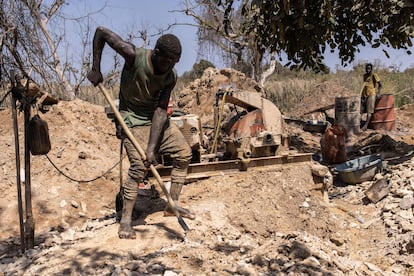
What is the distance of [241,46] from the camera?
13969mm

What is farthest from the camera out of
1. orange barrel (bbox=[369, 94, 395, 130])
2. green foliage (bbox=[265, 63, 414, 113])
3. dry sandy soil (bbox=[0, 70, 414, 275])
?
green foliage (bbox=[265, 63, 414, 113])

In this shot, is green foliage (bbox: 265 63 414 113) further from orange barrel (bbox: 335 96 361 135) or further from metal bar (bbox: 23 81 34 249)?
metal bar (bbox: 23 81 34 249)

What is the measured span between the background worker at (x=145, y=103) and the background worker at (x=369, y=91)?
8.27 m

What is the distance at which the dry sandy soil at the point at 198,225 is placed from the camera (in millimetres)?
3621

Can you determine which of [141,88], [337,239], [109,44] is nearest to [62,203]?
[141,88]

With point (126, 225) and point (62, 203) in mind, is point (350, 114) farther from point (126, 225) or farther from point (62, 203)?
point (126, 225)

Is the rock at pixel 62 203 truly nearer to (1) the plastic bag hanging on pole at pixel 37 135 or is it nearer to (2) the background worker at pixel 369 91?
(1) the plastic bag hanging on pole at pixel 37 135

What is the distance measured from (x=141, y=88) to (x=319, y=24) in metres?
2.14

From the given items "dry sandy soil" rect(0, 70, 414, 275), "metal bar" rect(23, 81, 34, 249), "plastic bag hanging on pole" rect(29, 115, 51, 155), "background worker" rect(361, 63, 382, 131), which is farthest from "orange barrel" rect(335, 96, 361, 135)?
"metal bar" rect(23, 81, 34, 249)

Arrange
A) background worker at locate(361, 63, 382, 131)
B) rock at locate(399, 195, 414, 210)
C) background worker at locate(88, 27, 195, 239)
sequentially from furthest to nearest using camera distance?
background worker at locate(361, 63, 382, 131)
rock at locate(399, 195, 414, 210)
background worker at locate(88, 27, 195, 239)

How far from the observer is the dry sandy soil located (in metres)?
3.62

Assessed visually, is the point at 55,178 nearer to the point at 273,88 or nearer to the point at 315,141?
the point at 315,141

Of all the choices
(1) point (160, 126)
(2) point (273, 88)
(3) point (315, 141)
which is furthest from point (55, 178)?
(2) point (273, 88)

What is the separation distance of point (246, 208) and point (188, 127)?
4.36ft
